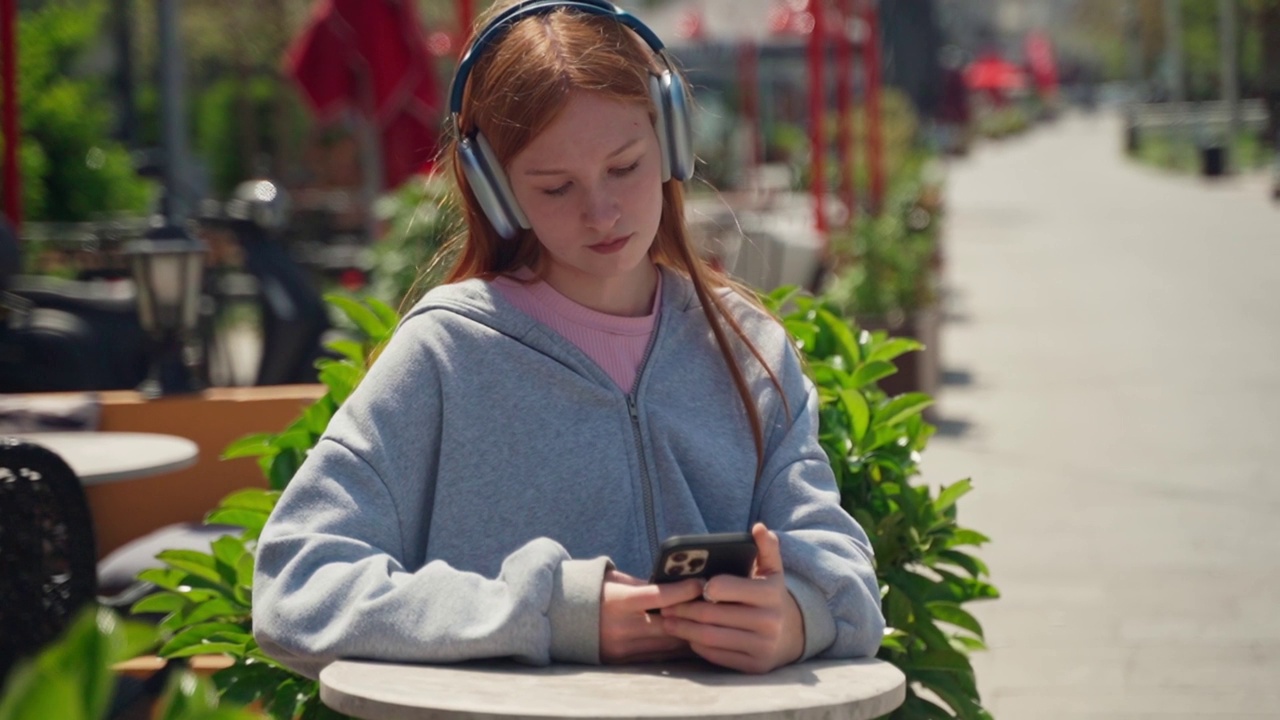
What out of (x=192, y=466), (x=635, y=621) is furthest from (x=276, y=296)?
(x=635, y=621)

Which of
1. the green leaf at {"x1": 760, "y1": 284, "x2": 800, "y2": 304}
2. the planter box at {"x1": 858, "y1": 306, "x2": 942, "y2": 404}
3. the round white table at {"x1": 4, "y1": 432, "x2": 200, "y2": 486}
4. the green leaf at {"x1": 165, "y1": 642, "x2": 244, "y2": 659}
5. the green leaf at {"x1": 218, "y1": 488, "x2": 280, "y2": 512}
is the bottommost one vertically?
the planter box at {"x1": 858, "y1": 306, "x2": 942, "y2": 404}

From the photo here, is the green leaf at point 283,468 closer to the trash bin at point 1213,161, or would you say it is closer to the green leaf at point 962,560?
the green leaf at point 962,560

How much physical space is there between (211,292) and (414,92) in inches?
55.0

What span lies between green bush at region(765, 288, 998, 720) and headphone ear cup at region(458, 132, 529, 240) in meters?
0.75

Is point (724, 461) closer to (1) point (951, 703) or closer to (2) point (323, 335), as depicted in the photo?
(1) point (951, 703)

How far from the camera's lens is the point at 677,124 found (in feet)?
7.04

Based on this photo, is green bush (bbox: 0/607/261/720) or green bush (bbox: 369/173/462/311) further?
green bush (bbox: 369/173/462/311)

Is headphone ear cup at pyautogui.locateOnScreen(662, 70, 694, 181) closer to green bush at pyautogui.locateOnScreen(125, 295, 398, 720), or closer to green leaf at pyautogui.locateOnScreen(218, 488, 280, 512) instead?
green bush at pyautogui.locateOnScreen(125, 295, 398, 720)

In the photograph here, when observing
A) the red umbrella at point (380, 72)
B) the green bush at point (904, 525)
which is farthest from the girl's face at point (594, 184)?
the red umbrella at point (380, 72)

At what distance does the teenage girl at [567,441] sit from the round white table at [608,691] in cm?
3

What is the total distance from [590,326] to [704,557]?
0.47m

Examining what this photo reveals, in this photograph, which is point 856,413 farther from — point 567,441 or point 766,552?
point 766,552

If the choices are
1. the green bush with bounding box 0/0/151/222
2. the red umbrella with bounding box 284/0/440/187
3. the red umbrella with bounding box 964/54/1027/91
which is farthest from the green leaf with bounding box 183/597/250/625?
the red umbrella with bounding box 964/54/1027/91

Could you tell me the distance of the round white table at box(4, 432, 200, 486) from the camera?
12.9 feet
